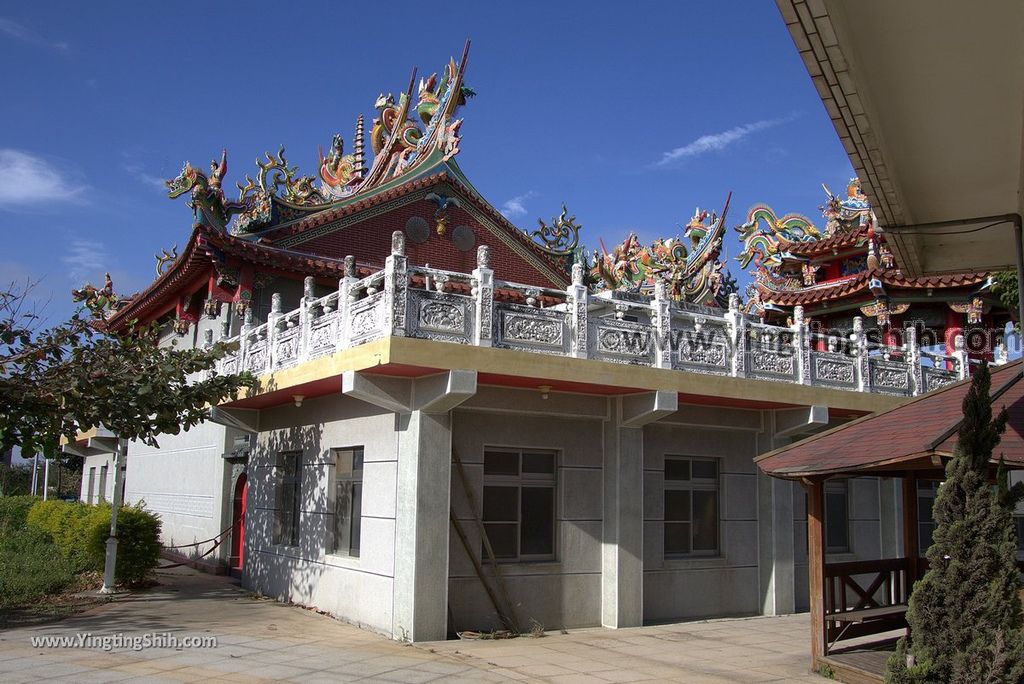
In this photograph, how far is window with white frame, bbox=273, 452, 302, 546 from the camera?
46.5ft

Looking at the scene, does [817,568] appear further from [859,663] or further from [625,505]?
[625,505]

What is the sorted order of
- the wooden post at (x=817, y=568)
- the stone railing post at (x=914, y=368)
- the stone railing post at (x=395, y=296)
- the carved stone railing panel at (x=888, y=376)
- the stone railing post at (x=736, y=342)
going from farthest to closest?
1. the stone railing post at (x=914, y=368)
2. the carved stone railing panel at (x=888, y=376)
3. the stone railing post at (x=736, y=342)
4. the stone railing post at (x=395, y=296)
5. the wooden post at (x=817, y=568)

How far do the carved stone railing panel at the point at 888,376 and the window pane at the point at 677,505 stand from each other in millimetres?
3789

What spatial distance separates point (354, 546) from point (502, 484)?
224 cm

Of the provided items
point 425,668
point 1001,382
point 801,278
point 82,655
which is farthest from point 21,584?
point 801,278

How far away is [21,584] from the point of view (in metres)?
13.4

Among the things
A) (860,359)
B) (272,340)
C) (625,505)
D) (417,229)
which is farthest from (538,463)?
(417,229)

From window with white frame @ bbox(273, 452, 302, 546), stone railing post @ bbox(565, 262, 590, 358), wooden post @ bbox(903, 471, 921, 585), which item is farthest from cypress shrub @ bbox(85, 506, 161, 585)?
wooden post @ bbox(903, 471, 921, 585)

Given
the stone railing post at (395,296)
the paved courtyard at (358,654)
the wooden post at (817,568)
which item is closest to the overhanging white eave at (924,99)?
the wooden post at (817,568)

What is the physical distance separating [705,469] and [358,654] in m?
6.46

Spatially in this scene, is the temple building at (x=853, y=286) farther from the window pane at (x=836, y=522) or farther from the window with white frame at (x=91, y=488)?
the window with white frame at (x=91, y=488)

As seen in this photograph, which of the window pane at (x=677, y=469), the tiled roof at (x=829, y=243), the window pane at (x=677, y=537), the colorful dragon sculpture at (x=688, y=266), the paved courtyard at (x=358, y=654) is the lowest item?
the paved courtyard at (x=358, y=654)

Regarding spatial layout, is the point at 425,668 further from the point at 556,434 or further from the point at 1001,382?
the point at 1001,382

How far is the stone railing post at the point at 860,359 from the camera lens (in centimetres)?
1472
